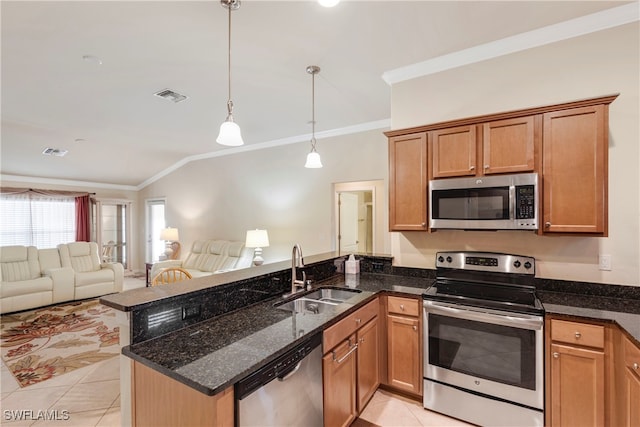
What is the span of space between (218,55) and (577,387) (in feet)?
11.8

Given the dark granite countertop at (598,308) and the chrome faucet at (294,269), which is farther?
the chrome faucet at (294,269)

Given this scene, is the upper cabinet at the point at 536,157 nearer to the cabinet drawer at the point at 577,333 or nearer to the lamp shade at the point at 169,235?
the cabinet drawer at the point at 577,333

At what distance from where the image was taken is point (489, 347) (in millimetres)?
1998

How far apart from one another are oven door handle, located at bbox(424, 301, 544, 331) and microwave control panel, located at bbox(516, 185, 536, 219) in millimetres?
708

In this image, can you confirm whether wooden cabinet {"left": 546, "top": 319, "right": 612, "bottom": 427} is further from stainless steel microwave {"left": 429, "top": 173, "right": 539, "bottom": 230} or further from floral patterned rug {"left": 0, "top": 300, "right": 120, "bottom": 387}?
floral patterned rug {"left": 0, "top": 300, "right": 120, "bottom": 387}

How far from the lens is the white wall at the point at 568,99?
2.09 meters

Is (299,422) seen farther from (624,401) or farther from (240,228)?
(240,228)

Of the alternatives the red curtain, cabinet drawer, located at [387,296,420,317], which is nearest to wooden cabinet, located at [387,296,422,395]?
cabinet drawer, located at [387,296,420,317]

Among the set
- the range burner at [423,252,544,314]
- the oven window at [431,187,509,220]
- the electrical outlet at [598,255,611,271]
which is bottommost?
the range burner at [423,252,544,314]

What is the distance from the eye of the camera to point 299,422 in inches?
58.3

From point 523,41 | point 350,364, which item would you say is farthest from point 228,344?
point 523,41

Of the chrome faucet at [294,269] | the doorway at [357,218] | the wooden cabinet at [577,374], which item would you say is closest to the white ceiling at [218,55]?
the doorway at [357,218]

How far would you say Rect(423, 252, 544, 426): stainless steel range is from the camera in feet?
6.18

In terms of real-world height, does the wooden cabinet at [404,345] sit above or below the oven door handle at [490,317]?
below
